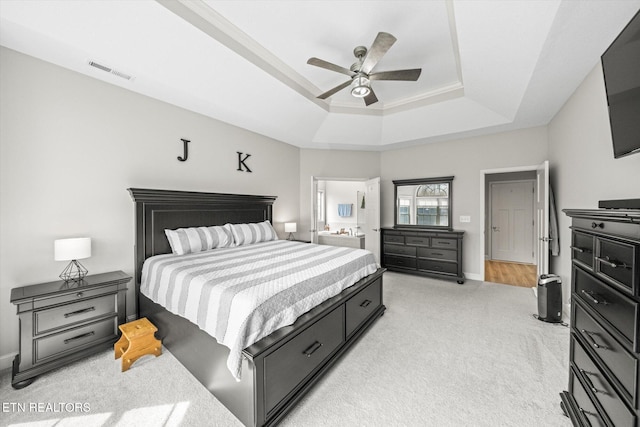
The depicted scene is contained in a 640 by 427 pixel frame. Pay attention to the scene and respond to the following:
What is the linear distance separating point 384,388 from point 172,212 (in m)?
3.09

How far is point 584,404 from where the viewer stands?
4.57 feet

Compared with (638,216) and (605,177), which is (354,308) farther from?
(605,177)

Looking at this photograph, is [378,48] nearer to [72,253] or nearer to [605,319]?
[605,319]

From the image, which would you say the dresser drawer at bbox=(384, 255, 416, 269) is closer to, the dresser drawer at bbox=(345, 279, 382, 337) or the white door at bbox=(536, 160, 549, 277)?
the white door at bbox=(536, 160, 549, 277)

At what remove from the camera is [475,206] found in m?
4.80

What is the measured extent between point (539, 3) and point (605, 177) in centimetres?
168

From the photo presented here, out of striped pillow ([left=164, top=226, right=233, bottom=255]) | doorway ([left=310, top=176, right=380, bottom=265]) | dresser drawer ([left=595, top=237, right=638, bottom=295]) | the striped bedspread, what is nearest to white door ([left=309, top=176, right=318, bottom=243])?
doorway ([left=310, top=176, right=380, bottom=265])

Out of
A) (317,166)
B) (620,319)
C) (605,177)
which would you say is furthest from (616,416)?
(317,166)

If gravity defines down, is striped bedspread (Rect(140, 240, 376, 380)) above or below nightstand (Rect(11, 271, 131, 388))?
above

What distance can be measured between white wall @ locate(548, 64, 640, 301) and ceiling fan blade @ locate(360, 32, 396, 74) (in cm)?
203

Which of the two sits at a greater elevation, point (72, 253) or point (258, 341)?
point (72, 253)

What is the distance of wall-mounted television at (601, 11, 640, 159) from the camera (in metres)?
1.30

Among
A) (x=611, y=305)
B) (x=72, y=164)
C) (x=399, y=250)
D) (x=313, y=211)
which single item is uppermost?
(x=72, y=164)

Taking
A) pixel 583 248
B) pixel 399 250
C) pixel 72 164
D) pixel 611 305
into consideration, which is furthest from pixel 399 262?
pixel 72 164
